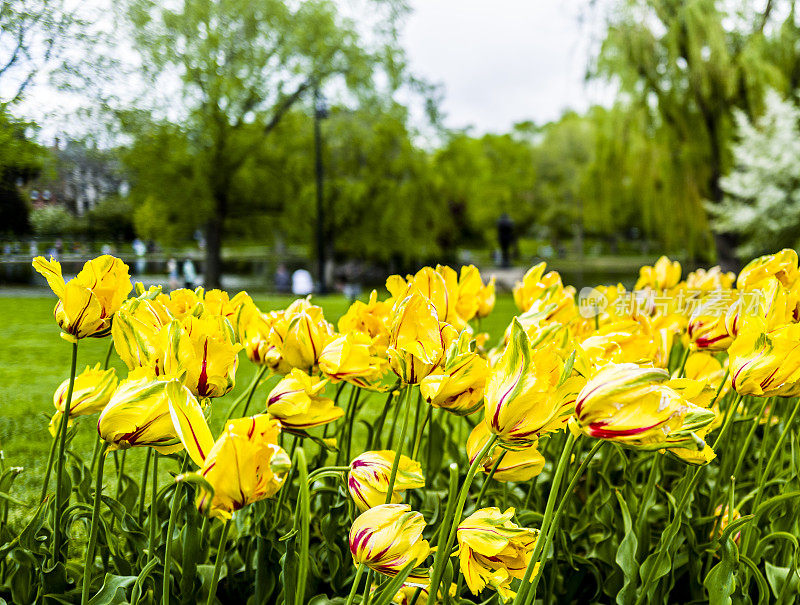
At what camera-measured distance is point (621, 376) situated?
0.48 meters

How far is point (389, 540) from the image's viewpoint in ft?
1.66

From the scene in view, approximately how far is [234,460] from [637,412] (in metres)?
0.29

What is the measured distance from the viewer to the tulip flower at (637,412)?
18.4 inches

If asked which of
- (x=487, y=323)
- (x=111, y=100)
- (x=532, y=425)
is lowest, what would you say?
(x=487, y=323)

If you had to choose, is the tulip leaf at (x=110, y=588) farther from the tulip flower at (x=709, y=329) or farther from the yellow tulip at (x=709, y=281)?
the yellow tulip at (x=709, y=281)

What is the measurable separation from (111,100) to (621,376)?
1492mm

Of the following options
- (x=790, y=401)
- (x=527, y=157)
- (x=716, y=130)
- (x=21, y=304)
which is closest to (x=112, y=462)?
(x=21, y=304)

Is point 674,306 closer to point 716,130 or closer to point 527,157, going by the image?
point 716,130

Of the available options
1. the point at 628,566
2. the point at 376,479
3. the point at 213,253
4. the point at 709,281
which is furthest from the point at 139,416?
the point at 213,253

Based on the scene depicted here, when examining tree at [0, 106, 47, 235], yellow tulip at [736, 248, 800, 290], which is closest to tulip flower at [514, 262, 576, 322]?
yellow tulip at [736, 248, 800, 290]

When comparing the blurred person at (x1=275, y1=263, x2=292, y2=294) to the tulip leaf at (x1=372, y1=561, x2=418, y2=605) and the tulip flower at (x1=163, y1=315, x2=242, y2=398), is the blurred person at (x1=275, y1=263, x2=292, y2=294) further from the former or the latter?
the tulip leaf at (x1=372, y1=561, x2=418, y2=605)

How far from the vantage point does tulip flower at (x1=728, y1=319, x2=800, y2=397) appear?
643 mm

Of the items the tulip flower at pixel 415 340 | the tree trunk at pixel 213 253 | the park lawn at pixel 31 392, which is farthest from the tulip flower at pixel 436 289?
the tree trunk at pixel 213 253

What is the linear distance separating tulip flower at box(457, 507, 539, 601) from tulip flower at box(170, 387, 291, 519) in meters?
0.19
